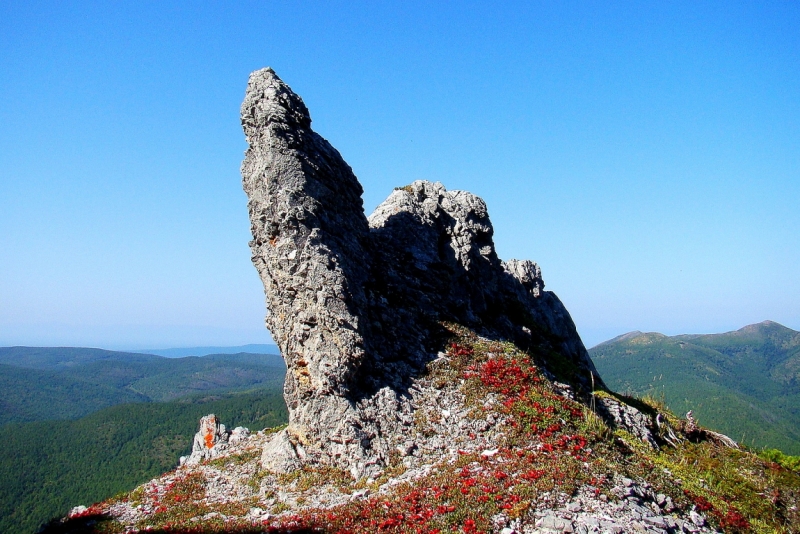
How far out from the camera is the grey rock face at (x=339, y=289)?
20266 millimetres

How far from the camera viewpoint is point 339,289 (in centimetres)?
2192

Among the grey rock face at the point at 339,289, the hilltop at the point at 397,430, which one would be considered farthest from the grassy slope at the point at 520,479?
the grey rock face at the point at 339,289

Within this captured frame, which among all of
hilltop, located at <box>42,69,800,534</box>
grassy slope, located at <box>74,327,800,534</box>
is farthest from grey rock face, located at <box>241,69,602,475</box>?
grassy slope, located at <box>74,327,800,534</box>

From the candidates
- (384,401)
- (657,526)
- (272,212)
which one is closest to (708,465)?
(657,526)

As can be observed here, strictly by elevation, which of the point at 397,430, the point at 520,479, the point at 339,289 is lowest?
the point at 520,479

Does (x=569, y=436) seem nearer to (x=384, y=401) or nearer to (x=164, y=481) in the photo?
(x=384, y=401)

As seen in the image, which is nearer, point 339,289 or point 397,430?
point 397,430

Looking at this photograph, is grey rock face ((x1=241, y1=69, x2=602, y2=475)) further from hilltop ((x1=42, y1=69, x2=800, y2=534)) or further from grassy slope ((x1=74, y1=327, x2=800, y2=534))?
grassy slope ((x1=74, y1=327, x2=800, y2=534))

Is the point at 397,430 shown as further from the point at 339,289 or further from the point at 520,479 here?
the point at 339,289

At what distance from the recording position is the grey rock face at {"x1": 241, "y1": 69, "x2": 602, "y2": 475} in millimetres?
20266

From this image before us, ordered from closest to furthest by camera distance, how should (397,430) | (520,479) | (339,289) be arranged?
(520,479) < (397,430) < (339,289)

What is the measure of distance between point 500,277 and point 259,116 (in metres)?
20.8

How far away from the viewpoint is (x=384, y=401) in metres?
20.7

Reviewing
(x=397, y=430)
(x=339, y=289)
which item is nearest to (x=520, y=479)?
(x=397, y=430)
